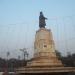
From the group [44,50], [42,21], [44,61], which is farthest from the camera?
[42,21]

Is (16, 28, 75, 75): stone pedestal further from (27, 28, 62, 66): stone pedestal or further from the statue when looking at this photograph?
the statue

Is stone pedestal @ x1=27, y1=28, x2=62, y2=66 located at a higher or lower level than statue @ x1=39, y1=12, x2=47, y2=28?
lower

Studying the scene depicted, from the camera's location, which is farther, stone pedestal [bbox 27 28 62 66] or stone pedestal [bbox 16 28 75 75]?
stone pedestal [bbox 27 28 62 66]

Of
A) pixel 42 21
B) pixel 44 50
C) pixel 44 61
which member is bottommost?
pixel 44 61

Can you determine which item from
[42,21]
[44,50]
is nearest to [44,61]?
[44,50]

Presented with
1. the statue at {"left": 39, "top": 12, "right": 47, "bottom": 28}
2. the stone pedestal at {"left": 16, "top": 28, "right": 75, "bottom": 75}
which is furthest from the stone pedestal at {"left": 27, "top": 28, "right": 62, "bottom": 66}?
A: the statue at {"left": 39, "top": 12, "right": 47, "bottom": 28}

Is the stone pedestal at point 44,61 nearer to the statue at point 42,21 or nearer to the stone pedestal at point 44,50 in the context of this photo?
the stone pedestal at point 44,50

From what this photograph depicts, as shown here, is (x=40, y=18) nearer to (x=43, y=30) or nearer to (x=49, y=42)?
(x=43, y=30)

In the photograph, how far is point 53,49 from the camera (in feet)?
55.9

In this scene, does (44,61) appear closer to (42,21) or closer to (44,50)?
(44,50)

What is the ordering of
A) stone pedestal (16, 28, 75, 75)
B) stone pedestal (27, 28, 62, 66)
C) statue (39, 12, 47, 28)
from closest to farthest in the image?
1. stone pedestal (16, 28, 75, 75)
2. stone pedestal (27, 28, 62, 66)
3. statue (39, 12, 47, 28)

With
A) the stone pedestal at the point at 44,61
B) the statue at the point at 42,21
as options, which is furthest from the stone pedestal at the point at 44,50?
the statue at the point at 42,21

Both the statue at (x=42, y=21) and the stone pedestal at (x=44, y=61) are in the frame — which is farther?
the statue at (x=42, y=21)

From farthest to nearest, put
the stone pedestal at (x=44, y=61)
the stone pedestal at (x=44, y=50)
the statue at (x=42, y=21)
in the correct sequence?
1. the statue at (x=42, y=21)
2. the stone pedestal at (x=44, y=50)
3. the stone pedestal at (x=44, y=61)
